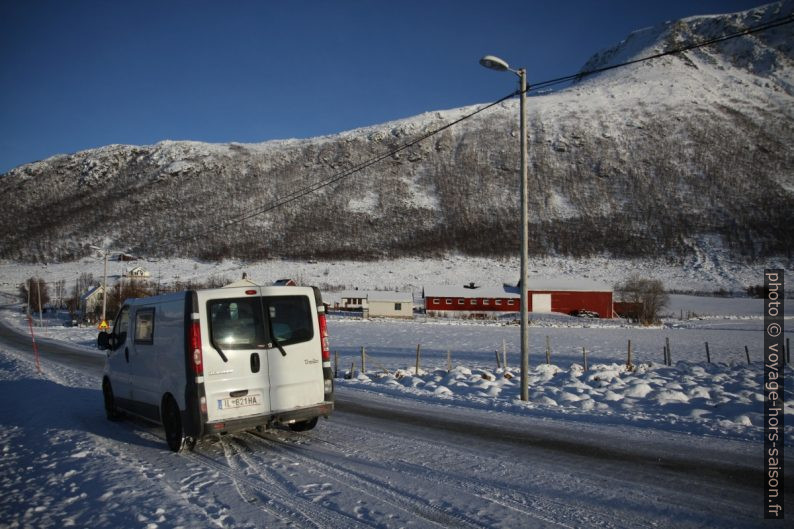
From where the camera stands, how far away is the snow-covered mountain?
115562 mm

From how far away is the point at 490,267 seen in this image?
10475 centimetres

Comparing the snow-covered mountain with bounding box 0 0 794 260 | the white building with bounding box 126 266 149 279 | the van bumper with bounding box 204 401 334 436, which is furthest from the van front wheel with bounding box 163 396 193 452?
the snow-covered mountain with bounding box 0 0 794 260

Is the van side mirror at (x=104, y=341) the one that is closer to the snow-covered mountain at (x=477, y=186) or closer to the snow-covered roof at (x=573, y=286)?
the snow-covered roof at (x=573, y=286)

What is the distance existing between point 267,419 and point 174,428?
1444 mm

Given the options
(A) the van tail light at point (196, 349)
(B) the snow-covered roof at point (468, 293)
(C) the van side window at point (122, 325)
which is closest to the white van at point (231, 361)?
(A) the van tail light at point (196, 349)

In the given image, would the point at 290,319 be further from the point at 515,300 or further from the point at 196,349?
the point at 515,300

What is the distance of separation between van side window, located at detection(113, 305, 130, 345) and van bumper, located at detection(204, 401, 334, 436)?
11.1 ft

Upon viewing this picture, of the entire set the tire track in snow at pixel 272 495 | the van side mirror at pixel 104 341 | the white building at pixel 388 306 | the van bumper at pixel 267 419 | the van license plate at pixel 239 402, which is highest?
the van side mirror at pixel 104 341

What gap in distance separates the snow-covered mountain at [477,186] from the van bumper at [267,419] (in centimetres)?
9633

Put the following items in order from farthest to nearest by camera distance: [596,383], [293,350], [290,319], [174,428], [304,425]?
1. [596,383]
2. [304,425]
3. [290,319]
4. [293,350]
5. [174,428]

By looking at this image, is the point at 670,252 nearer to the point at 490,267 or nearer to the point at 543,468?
the point at 490,267

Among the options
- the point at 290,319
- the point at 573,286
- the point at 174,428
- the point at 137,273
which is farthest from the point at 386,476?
the point at 137,273

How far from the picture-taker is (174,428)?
7.52 metres

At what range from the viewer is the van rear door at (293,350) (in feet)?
24.8
